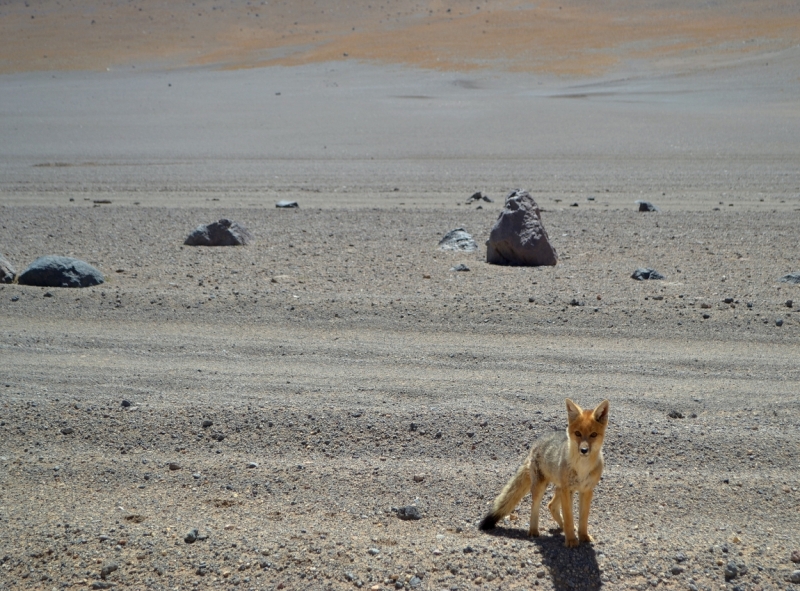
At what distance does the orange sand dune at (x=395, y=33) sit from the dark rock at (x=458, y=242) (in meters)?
33.5

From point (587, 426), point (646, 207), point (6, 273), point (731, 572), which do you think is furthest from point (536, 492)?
point (646, 207)

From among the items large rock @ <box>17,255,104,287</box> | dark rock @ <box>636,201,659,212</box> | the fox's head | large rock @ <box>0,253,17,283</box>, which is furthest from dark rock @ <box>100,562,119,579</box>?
dark rock @ <box>636,201,659,212</box>

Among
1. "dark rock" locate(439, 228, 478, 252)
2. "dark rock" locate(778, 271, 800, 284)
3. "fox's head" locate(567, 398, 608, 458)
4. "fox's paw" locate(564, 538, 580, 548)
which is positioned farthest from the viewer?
"dark rock" locate(439, 228, 478, 252)

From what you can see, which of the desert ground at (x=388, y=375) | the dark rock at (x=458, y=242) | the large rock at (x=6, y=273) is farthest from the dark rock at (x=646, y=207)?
the large rock at (x=6, y=273)

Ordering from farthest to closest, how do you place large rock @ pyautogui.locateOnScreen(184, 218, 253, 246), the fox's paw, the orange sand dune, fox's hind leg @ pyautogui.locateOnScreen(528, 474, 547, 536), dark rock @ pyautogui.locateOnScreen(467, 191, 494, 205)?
the orange sand dune < dark rock @ pyautogui.locateOnScreen(467, 191, 494, 205) < large rock @ pyautogui.locateOnScreen(184, 218, 253, 246) < fox's hind leg @ pyautogui.locateOnScreen(528, 474, 547, 536) < the fox's paw

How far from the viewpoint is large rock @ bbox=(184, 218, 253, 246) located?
12.1m

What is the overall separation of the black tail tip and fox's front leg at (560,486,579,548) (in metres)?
0.41

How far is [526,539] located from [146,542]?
6.76 feet

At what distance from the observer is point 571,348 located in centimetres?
762

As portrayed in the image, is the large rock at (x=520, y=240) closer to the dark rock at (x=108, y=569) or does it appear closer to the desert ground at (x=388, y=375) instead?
the desert ground at (x=388, y=375)

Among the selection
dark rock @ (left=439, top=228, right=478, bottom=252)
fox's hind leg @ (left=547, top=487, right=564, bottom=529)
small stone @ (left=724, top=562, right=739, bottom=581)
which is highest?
dark rock @ (left=439, top=228, right=478, bottom=252)

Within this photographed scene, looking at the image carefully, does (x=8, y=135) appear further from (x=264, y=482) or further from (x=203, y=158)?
(x=264, y=482)

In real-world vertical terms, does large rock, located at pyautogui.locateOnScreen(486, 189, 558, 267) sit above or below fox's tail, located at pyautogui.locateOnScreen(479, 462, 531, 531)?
above

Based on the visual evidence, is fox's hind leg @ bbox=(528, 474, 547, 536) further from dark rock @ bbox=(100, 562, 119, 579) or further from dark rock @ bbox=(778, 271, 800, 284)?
dark rock @ bbox=(778, 271, 800, 284)
